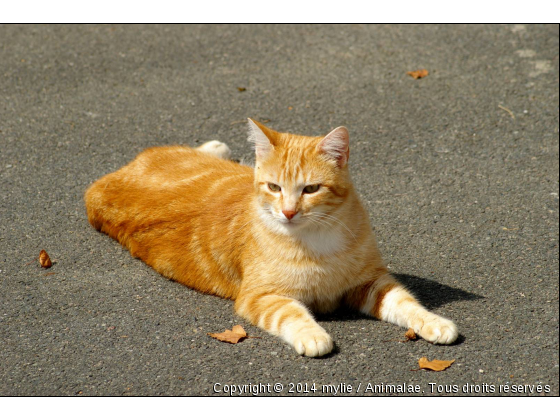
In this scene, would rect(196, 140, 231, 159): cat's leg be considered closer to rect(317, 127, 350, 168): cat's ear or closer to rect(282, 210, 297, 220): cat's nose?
rect(317, 127, 350, 168): cat's ear

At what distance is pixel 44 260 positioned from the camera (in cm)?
507

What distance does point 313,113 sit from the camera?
7.33 meters

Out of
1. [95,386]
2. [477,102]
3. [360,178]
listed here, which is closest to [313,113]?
[360,178]

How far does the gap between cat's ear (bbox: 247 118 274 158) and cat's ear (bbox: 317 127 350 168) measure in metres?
0.33

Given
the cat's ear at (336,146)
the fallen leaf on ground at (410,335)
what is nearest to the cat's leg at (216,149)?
the cat's ear at (336,146)

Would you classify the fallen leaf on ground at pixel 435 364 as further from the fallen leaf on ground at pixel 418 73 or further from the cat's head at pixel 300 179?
the fallen leaf on ground at pixel 418 73

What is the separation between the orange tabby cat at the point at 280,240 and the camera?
4.20 meters

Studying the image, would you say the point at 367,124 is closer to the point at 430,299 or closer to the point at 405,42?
the point at 405,42

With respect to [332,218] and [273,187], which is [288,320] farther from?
[273,187]

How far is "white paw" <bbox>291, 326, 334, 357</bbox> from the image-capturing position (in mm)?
3975

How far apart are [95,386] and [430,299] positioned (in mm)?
2246

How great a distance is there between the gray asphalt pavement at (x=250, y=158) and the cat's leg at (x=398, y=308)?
0.08 metres

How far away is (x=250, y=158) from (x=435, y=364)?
130 inches

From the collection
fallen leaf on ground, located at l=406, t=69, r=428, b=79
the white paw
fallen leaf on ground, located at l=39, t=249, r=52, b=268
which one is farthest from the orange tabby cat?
fallen leaf on ground, located at l=406, t=69, r=428, b=79
